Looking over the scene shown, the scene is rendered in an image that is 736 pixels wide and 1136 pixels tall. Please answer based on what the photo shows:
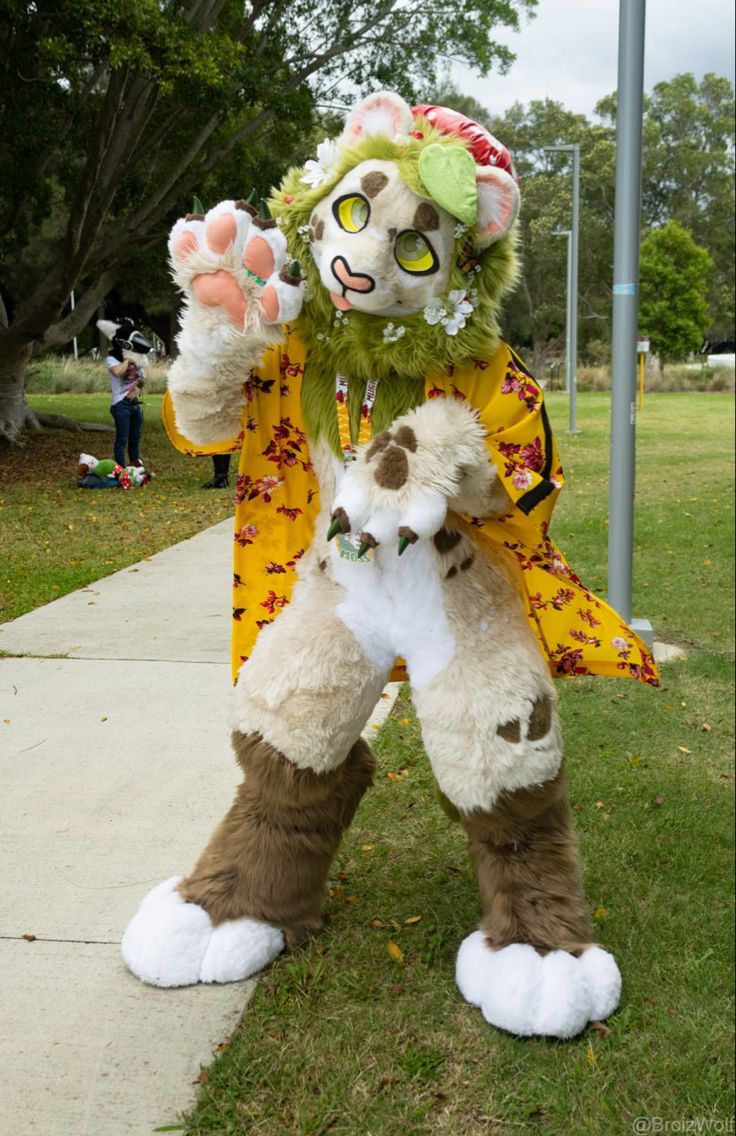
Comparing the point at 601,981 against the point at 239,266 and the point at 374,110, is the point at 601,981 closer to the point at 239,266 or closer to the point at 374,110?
the point at 239,266

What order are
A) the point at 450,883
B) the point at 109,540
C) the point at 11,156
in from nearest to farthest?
1. the point at 450,883
2. the point at 109,540
3. the point at 11,156

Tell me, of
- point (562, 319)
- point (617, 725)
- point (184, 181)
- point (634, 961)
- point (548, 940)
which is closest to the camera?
point (548, 940)

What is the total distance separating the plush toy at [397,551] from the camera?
2.50m

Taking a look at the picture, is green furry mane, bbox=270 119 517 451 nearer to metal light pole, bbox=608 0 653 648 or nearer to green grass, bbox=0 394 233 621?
metal light pole, bbox=608 0 653 648

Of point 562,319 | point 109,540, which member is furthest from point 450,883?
point 562,319

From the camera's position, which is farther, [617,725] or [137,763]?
[617,725]

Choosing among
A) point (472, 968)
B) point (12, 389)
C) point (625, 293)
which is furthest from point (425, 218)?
point (12, 389)

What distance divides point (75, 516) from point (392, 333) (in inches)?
309

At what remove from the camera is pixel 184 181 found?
15.0m

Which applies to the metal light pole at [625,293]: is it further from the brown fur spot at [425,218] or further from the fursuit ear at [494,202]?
the brown fur spot at [425,218]

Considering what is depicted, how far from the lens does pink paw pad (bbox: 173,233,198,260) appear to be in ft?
8.64

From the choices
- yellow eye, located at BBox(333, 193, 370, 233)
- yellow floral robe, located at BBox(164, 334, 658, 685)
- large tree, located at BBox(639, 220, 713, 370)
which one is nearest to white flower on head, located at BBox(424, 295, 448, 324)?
yellow floral robe, located at BBox(164, 334, 658, 685)

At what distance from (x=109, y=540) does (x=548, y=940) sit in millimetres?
6892

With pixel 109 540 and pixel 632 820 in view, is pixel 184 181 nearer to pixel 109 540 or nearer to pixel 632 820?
pixel 109 540
